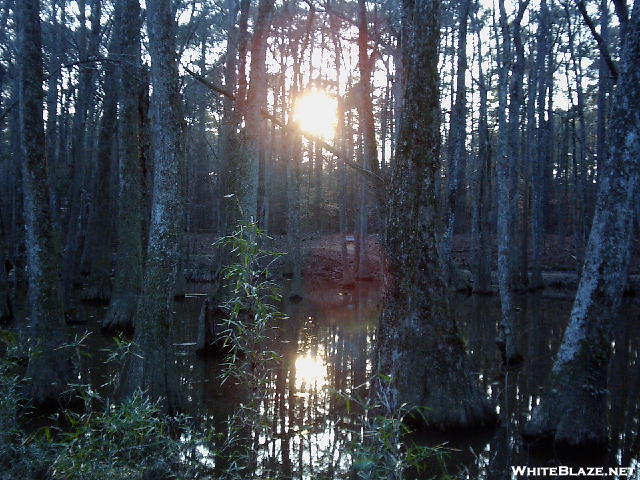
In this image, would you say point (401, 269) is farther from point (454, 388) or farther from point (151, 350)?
point (151, 350)

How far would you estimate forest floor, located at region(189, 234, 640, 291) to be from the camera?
21.2m

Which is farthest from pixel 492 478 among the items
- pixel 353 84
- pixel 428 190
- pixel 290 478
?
pixel 353 84

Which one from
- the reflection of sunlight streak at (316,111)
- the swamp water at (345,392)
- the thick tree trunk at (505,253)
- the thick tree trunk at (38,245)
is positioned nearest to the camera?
the swamp water at (345,392)

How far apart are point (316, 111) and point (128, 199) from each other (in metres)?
15.4

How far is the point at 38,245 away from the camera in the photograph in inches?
243

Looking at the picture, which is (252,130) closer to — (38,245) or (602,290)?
(38,245)

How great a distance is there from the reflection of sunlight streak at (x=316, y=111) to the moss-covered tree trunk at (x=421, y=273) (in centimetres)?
1695

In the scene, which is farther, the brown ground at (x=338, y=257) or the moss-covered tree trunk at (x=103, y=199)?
the brown ground at (x=338, y=257)

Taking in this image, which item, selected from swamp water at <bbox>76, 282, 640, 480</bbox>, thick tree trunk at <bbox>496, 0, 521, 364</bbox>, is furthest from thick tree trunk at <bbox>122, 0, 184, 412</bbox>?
thick tree trunk at <bbox>496, 0, 521, 364</bbox>

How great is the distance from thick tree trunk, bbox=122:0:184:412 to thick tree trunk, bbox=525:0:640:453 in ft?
13.6

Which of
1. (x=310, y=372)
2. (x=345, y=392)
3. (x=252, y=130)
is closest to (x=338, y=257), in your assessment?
(x=252, y=130)

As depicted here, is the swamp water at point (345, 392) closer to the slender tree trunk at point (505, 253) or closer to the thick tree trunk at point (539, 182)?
the slender tree trunk at point (505, 253)

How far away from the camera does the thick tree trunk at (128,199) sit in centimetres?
1098

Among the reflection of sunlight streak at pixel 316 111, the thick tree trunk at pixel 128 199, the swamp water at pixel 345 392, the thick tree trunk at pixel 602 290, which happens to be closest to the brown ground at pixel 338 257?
the reflection of sunlight streak at pixel 316 111
